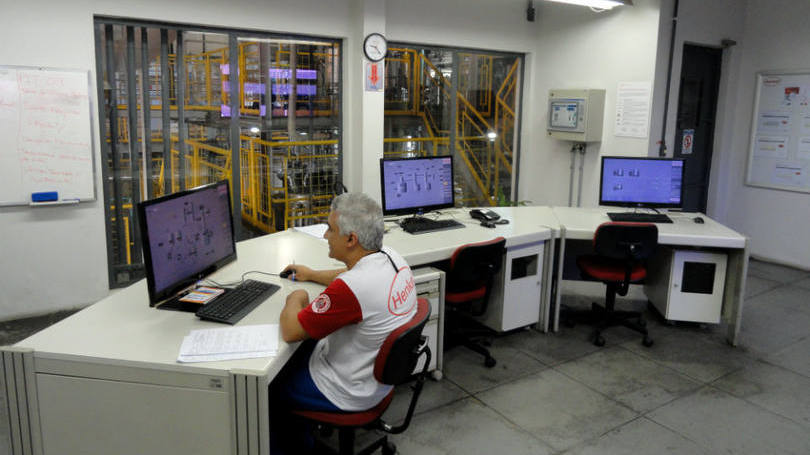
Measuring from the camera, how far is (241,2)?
4445 mm

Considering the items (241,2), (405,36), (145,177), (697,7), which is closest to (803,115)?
(697,7)

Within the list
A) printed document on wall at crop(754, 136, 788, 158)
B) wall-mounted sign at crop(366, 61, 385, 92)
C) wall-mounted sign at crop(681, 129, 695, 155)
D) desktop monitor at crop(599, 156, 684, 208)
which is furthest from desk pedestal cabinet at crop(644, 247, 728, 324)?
wall-mounted sign at crop(366, 61, 385, 92)

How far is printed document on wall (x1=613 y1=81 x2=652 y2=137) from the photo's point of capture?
509 cm

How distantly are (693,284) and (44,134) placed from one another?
4.28 m

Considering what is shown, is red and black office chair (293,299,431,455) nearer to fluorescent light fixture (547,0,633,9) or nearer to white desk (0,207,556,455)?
white desk (0,207,556,455)

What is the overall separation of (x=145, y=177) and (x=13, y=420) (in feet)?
9.13

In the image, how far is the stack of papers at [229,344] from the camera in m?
1.85

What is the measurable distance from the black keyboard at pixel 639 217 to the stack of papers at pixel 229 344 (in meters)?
2.74

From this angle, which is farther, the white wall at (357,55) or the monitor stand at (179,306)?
the white wall at (357,55)

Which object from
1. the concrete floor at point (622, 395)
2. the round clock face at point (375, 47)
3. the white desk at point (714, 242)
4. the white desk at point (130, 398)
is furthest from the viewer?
the round clock face at point (375, 47)

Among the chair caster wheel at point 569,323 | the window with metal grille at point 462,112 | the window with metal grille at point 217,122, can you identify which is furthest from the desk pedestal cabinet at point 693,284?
the window with metal grille at point 217,122

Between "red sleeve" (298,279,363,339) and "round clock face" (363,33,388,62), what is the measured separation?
134 inches

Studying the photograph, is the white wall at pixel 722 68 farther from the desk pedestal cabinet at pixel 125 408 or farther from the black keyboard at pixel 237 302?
the desk pedestal cabinet at pixel 125 408

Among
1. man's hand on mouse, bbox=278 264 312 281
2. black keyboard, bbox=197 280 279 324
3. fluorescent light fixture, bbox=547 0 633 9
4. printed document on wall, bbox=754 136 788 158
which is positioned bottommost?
black keyboard, bbox=197 280 279 324
